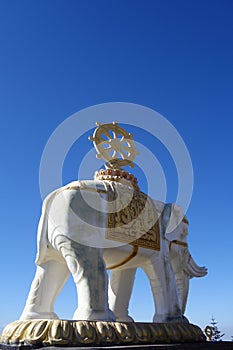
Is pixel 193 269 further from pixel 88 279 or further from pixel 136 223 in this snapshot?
pixel 88 279

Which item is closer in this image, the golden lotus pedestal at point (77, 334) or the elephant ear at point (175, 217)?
the golden lotus pedestal at point (77, 334)

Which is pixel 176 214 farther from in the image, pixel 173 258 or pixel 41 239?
pixel 41 239

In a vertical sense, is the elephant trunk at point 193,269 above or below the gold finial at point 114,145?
below

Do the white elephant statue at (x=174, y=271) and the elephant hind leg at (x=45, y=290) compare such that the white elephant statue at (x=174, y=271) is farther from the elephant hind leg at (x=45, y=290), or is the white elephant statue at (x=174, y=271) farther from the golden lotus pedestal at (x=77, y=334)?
the golden lotus pedestal at (x=77, y=334)

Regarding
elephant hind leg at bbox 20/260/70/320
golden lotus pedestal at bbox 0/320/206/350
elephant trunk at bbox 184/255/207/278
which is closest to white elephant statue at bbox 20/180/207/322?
elephant hind leg at bbox 20/260/70/320

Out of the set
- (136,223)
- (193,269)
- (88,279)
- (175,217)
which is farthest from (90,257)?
(193,269)

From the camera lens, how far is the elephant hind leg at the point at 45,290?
5.80 metres

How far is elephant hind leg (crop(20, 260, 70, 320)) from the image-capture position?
5.80 meters

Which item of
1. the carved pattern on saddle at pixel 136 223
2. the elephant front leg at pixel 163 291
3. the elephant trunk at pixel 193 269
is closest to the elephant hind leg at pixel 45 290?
the carved pattern on saddle at pixel 136 223

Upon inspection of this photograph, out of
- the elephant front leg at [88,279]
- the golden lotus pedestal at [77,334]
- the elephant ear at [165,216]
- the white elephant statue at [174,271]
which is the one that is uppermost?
the elephant ear at [165,216]

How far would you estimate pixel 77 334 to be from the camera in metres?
4.88

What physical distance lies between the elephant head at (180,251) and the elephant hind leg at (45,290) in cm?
205

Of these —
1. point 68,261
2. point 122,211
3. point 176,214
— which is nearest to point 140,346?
point 68,261

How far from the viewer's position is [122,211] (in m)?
6.22
